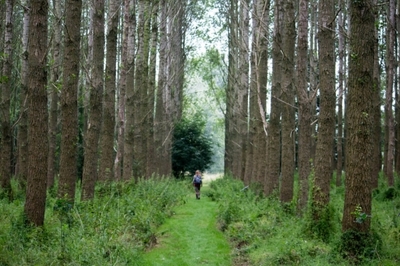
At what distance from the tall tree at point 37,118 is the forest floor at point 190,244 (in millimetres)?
2461

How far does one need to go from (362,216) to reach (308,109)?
478 centimetres

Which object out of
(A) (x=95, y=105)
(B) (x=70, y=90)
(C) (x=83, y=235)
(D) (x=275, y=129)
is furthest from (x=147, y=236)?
(D) (x=275, y=129)

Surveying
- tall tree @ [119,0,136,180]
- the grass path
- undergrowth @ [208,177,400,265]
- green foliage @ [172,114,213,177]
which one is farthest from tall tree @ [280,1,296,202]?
green foliage @ [172,114,213,177]

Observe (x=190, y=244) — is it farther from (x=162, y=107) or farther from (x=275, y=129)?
(x=162, y=107)

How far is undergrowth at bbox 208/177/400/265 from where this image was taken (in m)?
8.41

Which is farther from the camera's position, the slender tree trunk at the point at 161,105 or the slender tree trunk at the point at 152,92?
the slender tree trunk at the point at 161,105

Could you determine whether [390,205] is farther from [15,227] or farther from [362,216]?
[15,227]

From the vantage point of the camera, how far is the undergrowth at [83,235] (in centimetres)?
792

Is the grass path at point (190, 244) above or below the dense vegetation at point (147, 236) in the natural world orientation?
below

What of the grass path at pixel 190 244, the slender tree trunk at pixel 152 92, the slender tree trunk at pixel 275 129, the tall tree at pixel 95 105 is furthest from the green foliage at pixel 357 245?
the slender tree trunk at pixel 152 92

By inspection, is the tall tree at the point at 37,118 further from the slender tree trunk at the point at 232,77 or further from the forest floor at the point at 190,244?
the slender tree trunk at the point at 232,77

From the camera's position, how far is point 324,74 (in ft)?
36.0

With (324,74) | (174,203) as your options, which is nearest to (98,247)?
(324,74)

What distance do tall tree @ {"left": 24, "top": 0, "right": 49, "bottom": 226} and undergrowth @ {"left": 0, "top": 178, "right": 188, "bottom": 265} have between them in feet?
1.20
